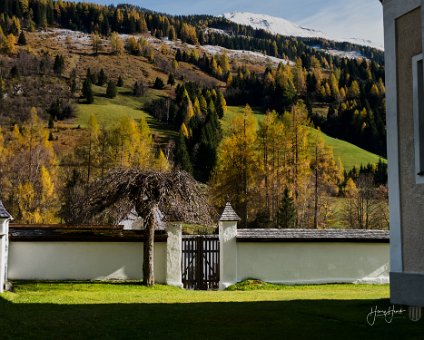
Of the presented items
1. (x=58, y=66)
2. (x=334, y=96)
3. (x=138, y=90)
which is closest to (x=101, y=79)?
(x=138, y=90)

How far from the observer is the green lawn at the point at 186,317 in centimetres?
892

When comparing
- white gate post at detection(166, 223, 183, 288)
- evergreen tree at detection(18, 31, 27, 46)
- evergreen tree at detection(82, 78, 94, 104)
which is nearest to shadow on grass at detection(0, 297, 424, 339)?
white gate post at detection(166, 223, 183, 288)

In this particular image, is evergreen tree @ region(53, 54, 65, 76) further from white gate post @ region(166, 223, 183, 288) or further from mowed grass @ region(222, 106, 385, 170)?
white gate post @ region(166, 223, 183, 288)

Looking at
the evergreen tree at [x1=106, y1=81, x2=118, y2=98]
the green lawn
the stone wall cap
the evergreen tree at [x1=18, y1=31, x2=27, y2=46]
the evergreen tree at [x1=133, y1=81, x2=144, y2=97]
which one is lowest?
the green lawn

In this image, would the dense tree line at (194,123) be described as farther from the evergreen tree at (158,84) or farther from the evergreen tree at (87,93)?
the evergreen tree at (158,84)

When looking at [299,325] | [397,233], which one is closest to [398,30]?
[397,233]

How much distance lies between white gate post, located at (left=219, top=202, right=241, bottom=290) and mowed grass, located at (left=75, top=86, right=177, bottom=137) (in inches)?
2728

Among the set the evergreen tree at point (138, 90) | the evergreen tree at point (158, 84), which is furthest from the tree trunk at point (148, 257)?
the evergreen tree at point (158, 84)

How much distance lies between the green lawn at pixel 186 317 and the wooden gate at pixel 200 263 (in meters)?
4.12

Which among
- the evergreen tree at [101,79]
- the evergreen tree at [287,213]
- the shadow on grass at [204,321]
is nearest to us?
the shadow on grass at [204,321]

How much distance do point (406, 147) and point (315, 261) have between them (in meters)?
13.2

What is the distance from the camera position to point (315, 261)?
20.9 metres

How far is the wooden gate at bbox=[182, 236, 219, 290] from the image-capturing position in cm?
2052

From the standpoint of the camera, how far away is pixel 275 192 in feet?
156
